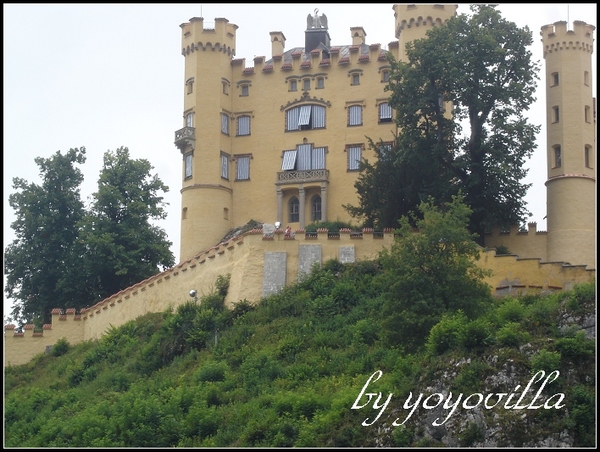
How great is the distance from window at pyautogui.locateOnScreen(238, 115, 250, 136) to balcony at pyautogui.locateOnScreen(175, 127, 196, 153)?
9.09ft

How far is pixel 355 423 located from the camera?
3853 cm

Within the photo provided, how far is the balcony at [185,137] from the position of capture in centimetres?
6631

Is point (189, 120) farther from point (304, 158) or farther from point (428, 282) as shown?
point (428, 282)

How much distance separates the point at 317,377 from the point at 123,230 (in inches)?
863

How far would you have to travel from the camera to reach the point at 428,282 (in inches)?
1702

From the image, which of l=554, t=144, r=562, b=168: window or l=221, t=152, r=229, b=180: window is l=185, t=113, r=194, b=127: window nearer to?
l=221, t=152, r=229, b=180: window

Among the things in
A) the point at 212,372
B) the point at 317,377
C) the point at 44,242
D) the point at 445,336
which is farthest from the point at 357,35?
the point at 445,336

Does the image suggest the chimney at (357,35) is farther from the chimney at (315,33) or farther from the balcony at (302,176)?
the balcony at (302,176)

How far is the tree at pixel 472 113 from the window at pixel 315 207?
299 inches

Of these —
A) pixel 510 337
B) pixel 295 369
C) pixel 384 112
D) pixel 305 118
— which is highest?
pixel 384 112

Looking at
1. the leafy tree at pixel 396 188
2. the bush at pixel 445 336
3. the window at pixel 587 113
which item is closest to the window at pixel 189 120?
the leafy tree at pixel 396 188

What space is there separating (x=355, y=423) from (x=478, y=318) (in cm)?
579

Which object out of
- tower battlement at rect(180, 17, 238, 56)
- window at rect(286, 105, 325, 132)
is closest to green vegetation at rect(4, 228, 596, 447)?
window at rect(286, 105, 325, 132)

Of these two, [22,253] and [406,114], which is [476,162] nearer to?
[406,114]
